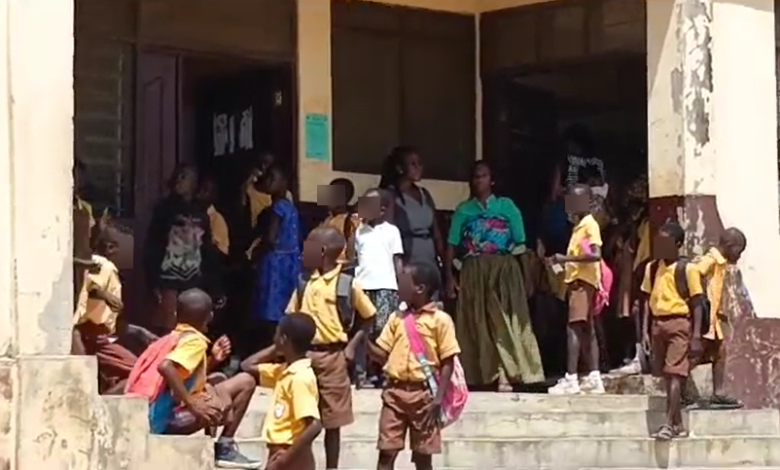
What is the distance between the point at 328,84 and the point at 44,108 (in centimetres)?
463

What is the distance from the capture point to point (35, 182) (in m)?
8.64

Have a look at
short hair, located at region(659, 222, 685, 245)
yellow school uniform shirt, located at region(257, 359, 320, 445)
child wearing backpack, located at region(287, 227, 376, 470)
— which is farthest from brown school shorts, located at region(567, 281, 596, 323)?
yellow school uniform shirt, located at region(257, 359, 320, 445)

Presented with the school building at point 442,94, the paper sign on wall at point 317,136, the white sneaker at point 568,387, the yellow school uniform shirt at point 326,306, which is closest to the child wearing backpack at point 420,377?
the yellow school uniform shirt at point 326,306

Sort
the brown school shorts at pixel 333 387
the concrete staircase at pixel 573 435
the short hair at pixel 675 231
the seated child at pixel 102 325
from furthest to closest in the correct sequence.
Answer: the short hair at pixel 675 231 → the concrete staircase at pixel 573 435 → the seated child at pixel 102 325 → the brown school shorts at pixel 333 387

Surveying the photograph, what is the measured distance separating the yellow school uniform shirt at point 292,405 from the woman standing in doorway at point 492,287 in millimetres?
4596

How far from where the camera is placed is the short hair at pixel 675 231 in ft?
36.5

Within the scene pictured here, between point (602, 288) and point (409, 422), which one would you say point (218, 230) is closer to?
point (602, 288)

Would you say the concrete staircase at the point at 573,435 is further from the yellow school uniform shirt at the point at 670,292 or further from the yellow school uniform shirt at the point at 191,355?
the yellow school uniform shirt at the point at 191,355

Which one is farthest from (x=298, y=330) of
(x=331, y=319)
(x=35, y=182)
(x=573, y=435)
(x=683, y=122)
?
(x=683, y=122)

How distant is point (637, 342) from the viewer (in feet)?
42.0

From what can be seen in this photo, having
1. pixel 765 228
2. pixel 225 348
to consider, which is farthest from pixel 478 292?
pixel 225 348

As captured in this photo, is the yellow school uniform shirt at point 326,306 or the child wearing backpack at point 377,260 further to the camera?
the child wearing backpack at point 377,260

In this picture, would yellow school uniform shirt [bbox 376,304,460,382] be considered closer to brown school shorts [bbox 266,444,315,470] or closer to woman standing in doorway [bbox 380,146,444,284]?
brown school shorts [bbox 266,444,315,470]

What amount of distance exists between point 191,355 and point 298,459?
1.00 metres
